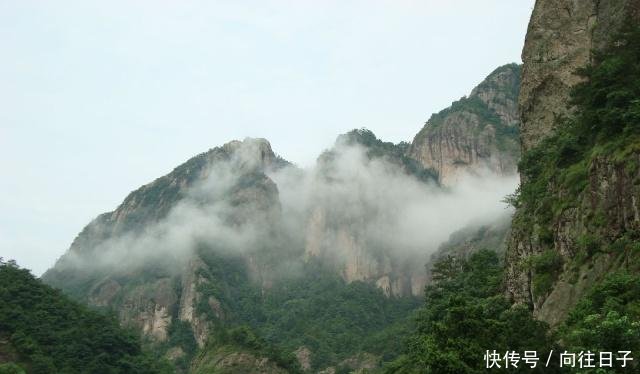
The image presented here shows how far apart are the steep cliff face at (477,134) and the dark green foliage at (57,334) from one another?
11543 cm

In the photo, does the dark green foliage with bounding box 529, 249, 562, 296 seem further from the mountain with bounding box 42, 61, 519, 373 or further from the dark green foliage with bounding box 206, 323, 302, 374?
the mountain with bounding box 42, 61, 519, 373

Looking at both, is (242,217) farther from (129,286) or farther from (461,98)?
(461,98)

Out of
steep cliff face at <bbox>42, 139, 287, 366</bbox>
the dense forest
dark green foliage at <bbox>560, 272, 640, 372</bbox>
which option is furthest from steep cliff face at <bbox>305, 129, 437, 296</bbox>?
dark green foliage at <bbox>560, 272, 640, 372</bbox>

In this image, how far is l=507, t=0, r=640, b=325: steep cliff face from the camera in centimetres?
3053

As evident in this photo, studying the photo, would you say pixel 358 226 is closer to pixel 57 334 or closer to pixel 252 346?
pixel 252 346

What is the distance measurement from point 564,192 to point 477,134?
13891 centimetres

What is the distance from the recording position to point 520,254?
138 feet

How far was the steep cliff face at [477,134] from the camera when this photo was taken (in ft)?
560

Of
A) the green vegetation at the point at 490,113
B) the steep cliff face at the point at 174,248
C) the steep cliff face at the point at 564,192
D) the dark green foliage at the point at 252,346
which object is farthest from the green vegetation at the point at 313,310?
the steep cliff face at the point at 564,192

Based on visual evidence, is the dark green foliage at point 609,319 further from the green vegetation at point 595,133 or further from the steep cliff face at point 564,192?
the green vegetation at point 595,133

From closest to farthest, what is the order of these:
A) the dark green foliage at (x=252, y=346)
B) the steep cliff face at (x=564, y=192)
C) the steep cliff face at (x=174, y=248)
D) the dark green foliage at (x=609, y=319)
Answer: the dark green foliage at (x=609, y=319), the steep cliff face at (x=564, y=192), the dark green foliage at (x=252, y=346), the steep cliff face at (x=174, y=248)

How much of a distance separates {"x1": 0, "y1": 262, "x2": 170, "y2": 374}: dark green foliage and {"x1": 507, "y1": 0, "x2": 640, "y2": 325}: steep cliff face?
4971cm

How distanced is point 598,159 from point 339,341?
96.3 meters

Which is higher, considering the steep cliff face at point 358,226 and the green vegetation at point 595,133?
the steep cliff face at point 358,226
